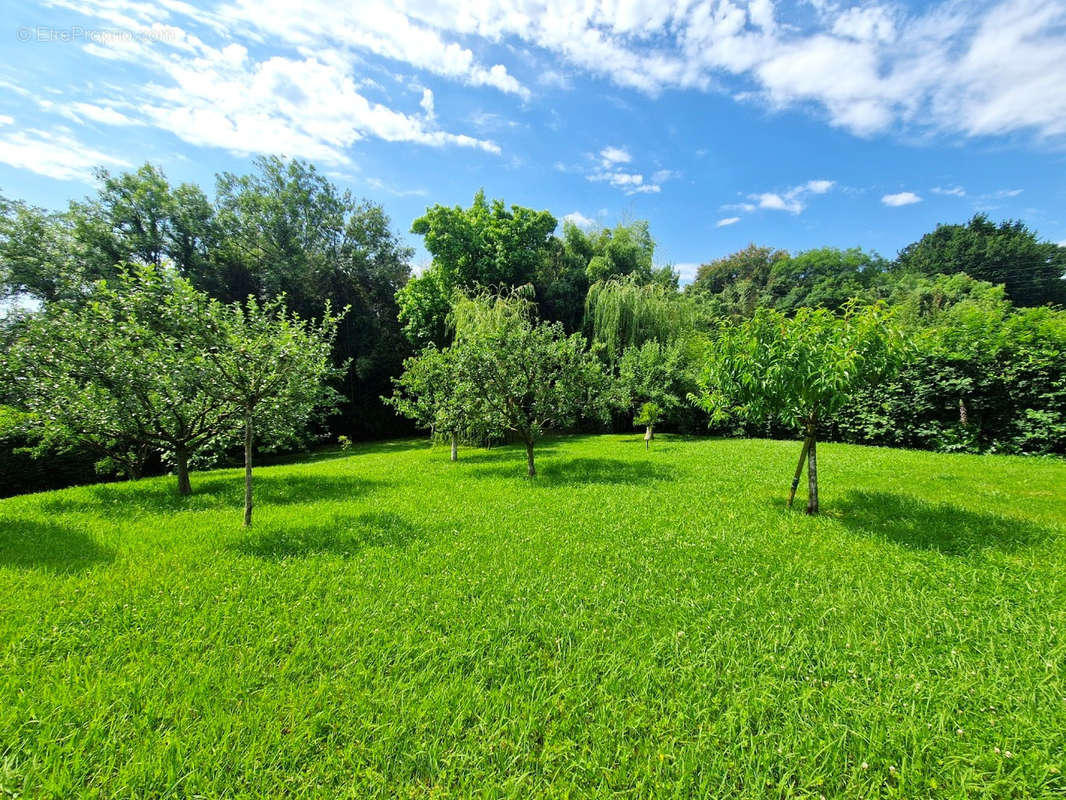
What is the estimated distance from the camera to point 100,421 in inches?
269

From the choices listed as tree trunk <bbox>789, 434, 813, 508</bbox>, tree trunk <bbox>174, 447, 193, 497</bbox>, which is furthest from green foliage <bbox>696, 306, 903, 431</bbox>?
tree trunk <bbox>174, 447, 193, 497</bbox>

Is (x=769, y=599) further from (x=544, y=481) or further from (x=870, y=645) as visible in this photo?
(x=544, y=481)

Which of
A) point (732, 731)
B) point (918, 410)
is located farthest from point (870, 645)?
point (918, 410)

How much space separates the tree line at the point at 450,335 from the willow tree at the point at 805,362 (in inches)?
1.5

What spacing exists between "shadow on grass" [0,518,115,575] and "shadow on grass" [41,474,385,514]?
0.92 m

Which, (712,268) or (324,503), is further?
(712,268)

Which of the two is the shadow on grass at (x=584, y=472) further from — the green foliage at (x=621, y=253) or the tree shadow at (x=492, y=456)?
the green foliage at (x=621, y=253)

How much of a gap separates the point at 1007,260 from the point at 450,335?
68.2m

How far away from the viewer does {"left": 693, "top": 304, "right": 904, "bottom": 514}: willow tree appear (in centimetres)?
511

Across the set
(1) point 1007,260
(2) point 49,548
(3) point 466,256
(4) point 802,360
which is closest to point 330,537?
(2) point 49,548

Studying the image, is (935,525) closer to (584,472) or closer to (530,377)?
(584,472)

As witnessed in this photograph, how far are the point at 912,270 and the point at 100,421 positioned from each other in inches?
2968

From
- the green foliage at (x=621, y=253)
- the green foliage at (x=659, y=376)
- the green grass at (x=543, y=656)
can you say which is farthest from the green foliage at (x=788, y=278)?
the green grass at (x=543, y=656)

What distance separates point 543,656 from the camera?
280cm
